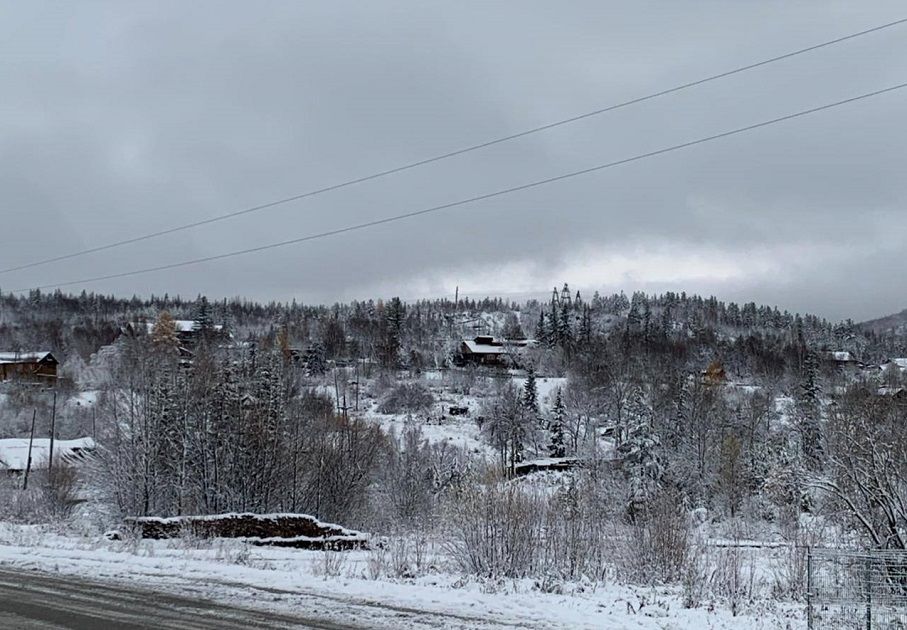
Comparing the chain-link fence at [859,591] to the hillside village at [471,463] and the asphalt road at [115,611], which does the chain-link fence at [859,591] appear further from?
the asphalt road at [115,611]

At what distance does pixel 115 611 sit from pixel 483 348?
14875 centimetres

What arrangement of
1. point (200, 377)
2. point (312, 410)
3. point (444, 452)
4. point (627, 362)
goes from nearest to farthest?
point (200, 377)
point (312, 410)
point (444, 452)
point (627, 362)

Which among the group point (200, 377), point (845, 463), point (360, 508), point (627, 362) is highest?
point (627, 362)

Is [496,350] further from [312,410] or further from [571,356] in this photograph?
[312,410]

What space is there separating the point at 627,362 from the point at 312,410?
79.8 m

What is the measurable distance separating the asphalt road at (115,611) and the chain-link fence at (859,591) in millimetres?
7569

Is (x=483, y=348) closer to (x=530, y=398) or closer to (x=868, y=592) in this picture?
(x=530, y=398)

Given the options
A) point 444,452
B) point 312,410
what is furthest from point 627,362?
point 312,410

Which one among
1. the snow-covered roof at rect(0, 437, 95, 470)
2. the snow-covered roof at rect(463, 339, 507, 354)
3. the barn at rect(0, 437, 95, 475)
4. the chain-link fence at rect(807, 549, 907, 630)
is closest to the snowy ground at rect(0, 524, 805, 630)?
the chain-link fence at rect(807, 549, 907, 630)

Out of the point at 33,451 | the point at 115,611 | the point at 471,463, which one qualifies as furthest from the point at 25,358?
the point at 115,611

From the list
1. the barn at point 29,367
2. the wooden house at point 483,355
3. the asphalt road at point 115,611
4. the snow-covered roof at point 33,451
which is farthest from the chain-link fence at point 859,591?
the wooden house at point 483,355

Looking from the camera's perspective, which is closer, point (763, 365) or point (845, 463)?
point (845, 463)

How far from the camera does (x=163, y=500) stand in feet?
127

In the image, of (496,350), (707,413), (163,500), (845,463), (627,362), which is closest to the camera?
(845,463)
